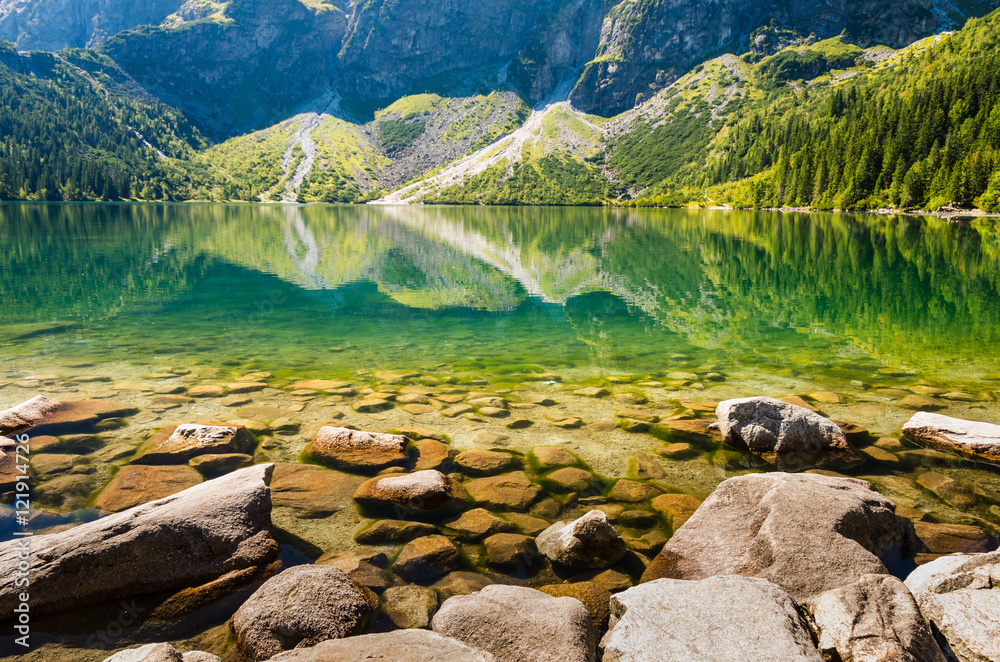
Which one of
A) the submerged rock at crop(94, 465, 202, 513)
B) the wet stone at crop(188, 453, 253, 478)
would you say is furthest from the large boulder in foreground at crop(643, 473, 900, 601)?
the submerged rock at crop(94, 465, 202, 513)

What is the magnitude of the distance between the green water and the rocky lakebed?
15.8ft

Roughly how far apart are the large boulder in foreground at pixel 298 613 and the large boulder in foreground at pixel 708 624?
8.95ft

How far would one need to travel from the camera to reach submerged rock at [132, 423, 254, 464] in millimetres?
9328

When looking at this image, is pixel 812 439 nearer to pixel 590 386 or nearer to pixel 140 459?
pixel 590 386

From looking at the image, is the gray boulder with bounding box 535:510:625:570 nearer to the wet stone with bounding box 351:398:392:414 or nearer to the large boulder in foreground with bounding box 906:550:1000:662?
the large boulder in foreground with bounding box 906:550:1000:662

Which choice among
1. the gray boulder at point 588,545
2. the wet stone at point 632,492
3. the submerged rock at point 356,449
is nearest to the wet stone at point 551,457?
the wet stone at point 632,492

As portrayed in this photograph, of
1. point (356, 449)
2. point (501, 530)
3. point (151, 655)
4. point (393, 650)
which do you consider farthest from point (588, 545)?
point (356, 449)

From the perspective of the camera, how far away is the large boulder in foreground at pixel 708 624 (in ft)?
14.4

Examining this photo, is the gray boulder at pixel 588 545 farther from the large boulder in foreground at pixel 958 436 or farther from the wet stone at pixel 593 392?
the large boulder in foreground at pixel 958 436

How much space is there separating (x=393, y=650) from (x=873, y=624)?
4.45 metres

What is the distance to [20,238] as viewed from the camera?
54.1 m

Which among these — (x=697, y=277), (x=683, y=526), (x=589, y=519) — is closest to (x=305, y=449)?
(x=589, y=519)

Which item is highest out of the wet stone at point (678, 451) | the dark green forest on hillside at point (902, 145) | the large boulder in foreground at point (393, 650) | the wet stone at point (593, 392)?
the dark green forest on hillside at point (902, 145)

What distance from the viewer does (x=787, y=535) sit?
244 inches
